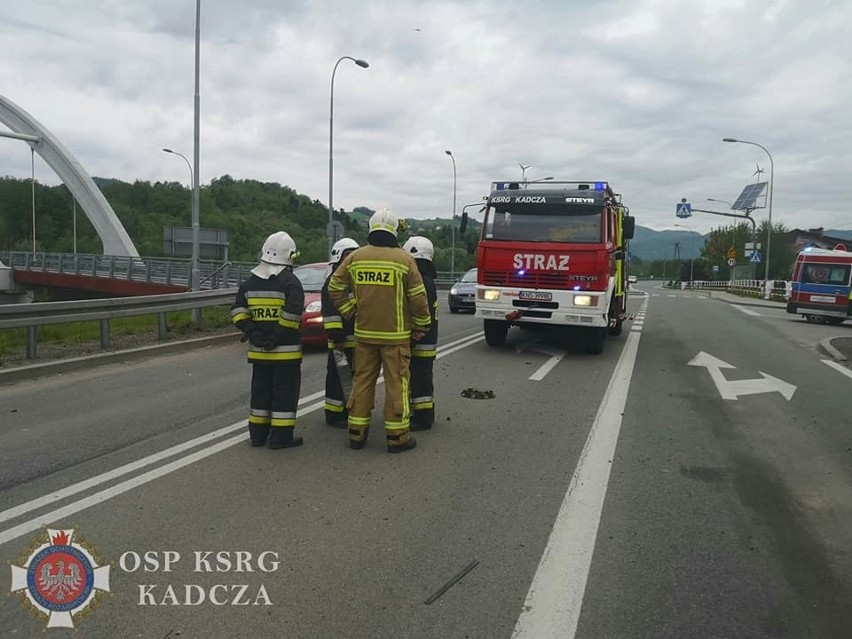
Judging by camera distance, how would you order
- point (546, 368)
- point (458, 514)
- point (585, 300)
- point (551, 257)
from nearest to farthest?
point (458, 514) < point (546, 368) < point (585, 300) < point (551, 257)

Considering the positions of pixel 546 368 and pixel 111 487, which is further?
pixel 546 368

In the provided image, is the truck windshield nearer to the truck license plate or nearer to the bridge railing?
the truck license plate

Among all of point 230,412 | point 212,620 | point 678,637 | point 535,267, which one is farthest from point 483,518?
point 535,267

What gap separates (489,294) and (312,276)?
151 inches

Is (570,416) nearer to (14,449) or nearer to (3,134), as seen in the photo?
(14,449)

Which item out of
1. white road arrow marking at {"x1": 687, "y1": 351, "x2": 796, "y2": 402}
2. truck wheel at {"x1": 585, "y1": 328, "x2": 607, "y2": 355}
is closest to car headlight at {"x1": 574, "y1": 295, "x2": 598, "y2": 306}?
truck wheel at {"x1": 585, "y1": 328, "x2": 607, "y2": 355}

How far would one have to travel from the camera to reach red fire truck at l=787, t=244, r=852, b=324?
21.8 metres

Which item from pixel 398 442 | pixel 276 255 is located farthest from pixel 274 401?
pixel 276 255

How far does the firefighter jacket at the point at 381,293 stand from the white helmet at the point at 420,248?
963 mm

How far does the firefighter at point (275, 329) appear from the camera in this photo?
534 centimetres

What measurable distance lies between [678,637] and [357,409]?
10.3 feet

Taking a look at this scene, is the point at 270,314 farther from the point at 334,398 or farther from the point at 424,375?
the point at 424,375

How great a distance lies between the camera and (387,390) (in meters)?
5.43

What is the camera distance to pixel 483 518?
13.5ft
